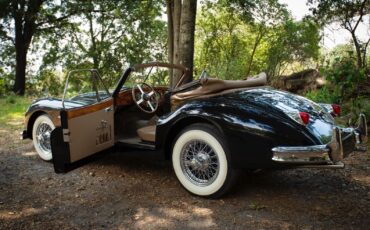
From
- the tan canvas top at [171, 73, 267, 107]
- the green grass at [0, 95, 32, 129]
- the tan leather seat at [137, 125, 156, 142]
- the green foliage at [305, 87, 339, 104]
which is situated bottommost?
the green grass at [0, 95, 32, 129]

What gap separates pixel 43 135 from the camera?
5578 millimetres

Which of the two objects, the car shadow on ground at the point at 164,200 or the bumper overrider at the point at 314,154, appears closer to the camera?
the bumper overrider at the point at 314,154

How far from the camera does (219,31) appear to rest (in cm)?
1684

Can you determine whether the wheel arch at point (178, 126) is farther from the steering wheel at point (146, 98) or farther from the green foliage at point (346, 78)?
the green foliage at point (346, 78)

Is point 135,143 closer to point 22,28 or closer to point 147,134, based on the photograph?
point 147,134

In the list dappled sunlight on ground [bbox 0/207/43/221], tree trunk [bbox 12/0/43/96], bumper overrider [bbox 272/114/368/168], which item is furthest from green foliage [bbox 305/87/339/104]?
tree trunk [bbox 12/0/43/96]

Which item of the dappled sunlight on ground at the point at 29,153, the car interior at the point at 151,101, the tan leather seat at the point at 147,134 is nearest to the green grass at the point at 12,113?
the dappled sunlight on ground at the point at 29,153

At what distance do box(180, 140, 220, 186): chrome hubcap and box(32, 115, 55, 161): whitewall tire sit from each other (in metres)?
2.18

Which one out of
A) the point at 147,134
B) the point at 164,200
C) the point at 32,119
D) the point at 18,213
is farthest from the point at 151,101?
the point at 18,213

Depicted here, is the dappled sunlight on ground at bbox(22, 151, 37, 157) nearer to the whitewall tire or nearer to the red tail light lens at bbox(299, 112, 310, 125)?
the whitewall tire

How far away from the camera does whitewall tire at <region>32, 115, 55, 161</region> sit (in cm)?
547

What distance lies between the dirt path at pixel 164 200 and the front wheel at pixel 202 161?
0.14m

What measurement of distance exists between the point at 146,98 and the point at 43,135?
5.66 ft

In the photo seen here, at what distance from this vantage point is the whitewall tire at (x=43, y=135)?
547 cm
